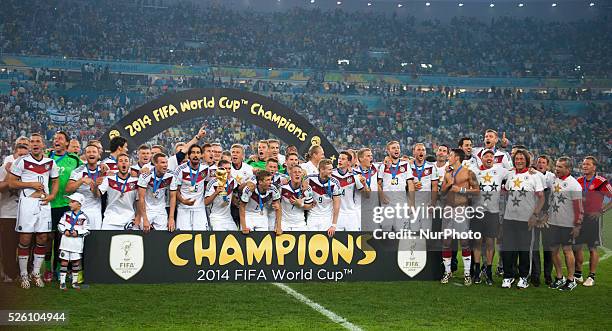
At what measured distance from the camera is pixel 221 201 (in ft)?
32.8

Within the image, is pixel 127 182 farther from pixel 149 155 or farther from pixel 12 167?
pixel 12 167

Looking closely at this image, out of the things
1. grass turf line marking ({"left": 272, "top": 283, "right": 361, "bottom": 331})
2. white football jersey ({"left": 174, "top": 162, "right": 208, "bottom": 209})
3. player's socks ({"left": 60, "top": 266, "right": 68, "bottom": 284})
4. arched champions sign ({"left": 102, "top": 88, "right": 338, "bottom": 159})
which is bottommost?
grass turf line marking ({"left": 272, "top": 283, "right": 361, "bottom": 331})

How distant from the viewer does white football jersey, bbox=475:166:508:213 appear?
9859 mm

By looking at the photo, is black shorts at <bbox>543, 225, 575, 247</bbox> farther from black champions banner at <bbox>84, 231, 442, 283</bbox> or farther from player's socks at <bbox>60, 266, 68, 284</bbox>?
player's socks at <bbox>60, 266, 68, 284</bbox>

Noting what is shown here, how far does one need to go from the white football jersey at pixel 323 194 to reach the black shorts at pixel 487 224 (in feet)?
6.12

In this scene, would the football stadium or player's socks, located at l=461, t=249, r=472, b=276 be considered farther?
player's socks, located at l=461, t=249, r=472, b=276

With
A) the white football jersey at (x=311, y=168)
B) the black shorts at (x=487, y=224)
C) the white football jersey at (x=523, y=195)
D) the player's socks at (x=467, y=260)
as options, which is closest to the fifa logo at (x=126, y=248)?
the white football jersey at (x=311, y=168)

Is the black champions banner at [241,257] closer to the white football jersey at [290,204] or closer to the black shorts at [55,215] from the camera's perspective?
the white football jersey at [290,204]

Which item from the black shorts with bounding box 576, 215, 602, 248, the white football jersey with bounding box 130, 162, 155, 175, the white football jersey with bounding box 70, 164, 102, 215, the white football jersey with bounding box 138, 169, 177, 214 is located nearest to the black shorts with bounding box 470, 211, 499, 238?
the black shorts with bounding box 576, 215, 602, 248

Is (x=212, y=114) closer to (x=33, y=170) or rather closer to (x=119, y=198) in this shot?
(x=119, y=198)

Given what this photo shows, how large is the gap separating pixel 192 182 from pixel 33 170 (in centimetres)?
196

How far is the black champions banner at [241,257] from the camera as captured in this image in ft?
29.5

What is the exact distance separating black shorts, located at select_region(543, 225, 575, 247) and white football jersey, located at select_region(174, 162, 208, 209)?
15.2ft

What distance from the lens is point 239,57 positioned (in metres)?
38.9
